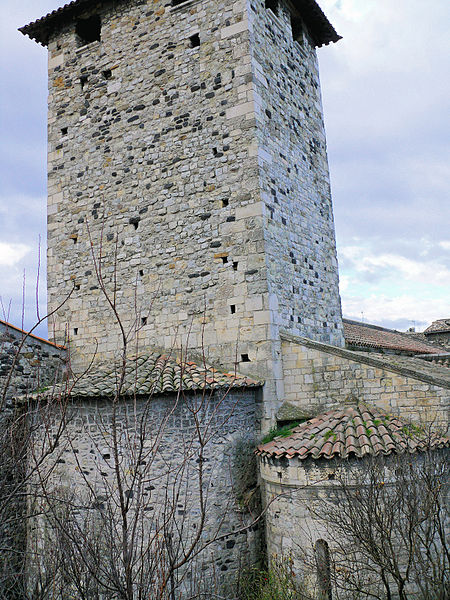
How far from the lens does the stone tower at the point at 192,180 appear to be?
8.70 m

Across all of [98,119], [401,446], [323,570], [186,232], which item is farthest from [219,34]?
[323,570]

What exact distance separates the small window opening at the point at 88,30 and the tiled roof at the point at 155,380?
7.50 meters

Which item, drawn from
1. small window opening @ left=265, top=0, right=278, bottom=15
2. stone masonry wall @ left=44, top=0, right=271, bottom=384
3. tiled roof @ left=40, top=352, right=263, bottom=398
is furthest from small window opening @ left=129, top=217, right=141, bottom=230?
small window opening @ left=265, top=0, right=278, bottom=15

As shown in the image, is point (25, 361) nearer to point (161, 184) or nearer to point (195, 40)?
point (161, 184)

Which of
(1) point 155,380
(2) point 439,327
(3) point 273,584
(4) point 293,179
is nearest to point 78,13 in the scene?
(4) point 293,179

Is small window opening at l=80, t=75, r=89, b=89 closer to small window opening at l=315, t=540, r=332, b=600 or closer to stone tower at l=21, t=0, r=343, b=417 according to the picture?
stone tower at l=21, t=0, r=343, b=417

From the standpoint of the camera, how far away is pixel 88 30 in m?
11.7

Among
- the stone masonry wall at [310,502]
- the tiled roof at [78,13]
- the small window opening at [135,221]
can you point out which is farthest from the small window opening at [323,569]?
the tiled roof at [78,13]

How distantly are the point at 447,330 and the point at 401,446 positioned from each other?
2072 centimetres

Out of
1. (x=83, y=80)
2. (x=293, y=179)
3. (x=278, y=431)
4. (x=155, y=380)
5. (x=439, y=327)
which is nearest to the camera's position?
(x=155, y=380)

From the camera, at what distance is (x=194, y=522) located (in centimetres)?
722

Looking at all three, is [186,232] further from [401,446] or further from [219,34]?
[401,446]

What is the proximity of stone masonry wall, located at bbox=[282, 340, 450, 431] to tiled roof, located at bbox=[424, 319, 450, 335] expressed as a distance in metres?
19.5

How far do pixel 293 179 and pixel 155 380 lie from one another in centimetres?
480
